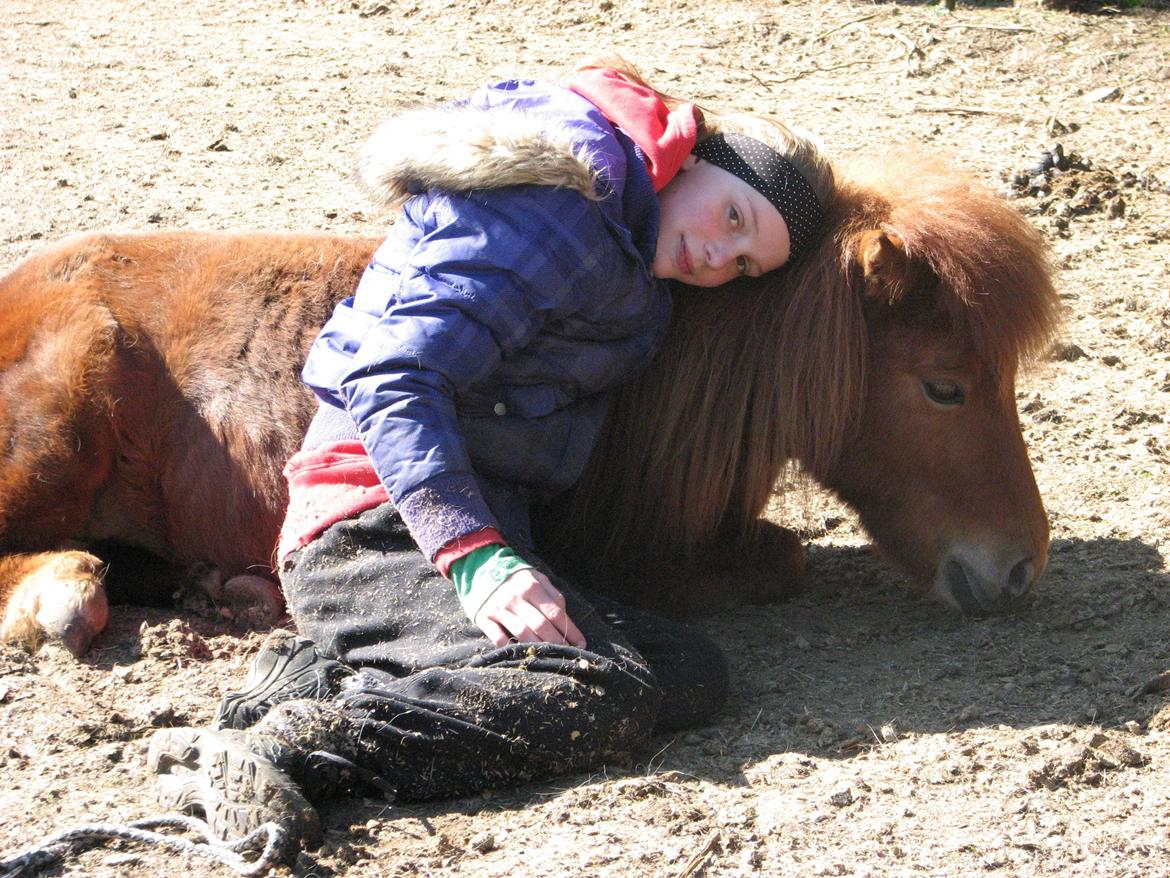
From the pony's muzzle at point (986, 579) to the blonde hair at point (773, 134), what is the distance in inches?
40.9

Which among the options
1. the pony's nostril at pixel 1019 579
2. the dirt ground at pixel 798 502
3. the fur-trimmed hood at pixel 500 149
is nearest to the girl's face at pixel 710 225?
the fur-trimmed hood at pixel 500 149

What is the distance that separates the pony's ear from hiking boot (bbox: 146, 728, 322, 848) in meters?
1.86

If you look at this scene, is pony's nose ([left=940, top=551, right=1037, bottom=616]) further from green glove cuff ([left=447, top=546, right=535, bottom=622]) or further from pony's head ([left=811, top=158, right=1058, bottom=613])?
A: green glove cuff ([left=447, top=546, right=535, bottom=622])

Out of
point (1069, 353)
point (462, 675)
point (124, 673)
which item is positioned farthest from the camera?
point (1069, 353)

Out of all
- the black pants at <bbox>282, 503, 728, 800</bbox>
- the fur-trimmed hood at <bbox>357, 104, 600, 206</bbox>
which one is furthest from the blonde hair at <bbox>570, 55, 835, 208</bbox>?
the black pants at <bbox>282, 503, 728, 800</bbox>

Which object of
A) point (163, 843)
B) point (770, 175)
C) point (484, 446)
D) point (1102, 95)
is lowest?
point (163, 843)

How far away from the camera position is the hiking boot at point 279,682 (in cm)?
286

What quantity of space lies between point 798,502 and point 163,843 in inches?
86.5

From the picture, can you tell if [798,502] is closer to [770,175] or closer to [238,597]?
[770,175]

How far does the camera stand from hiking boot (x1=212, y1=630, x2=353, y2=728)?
286 cm

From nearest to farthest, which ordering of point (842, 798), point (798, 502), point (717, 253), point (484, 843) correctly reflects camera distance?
point (484, 843) → point (842, 798) → point (717, 253) → point (798, 502)

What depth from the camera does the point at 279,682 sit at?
2920 mm

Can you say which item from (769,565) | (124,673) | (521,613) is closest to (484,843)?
(521,613)

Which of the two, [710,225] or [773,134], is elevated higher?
[773,134]
